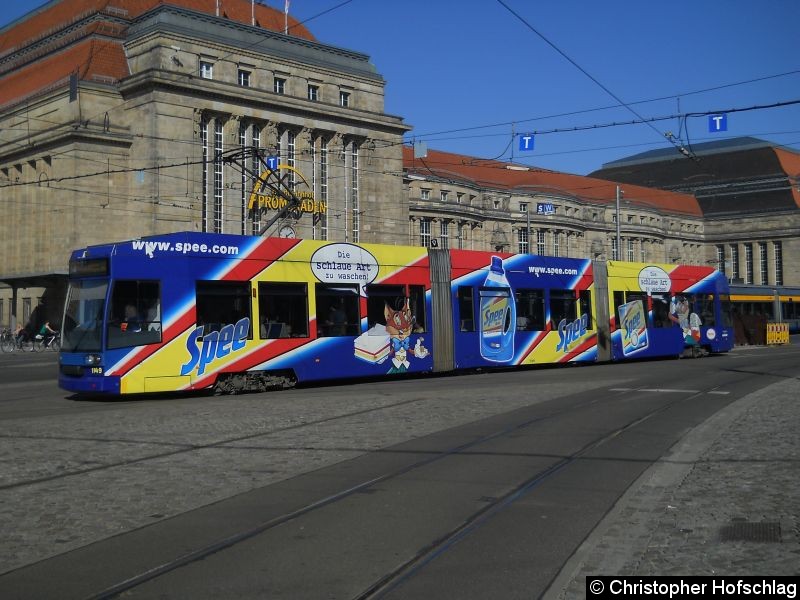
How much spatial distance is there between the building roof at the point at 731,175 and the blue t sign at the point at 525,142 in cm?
7588

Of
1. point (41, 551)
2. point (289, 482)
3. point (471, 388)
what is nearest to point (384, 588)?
point (41, 551)

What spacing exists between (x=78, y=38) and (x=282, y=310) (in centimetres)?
4744

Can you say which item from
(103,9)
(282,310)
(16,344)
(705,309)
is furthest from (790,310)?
(282,310)

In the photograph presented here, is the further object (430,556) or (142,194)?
(142,194)

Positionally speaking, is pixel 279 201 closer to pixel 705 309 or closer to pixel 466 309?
pixel 705 309

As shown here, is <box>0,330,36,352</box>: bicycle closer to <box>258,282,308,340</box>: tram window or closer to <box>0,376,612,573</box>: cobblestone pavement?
<box>258,282,308,340</box>: tram window

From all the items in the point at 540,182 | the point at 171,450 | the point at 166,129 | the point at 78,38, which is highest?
the point at 78,38

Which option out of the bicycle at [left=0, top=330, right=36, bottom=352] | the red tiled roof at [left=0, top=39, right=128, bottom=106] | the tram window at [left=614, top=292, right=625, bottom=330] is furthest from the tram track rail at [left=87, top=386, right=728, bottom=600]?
the red tiled roof at [left=0, top=39, right=128, bottom=106]

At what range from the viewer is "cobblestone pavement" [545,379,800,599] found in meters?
5.65

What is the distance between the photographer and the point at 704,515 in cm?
714

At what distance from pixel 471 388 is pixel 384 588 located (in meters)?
14.5

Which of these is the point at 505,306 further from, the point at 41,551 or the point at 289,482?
the point at 41,551

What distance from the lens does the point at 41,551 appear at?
21.3 feet

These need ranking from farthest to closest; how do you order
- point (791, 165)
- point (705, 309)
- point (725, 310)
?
point (791, 165) < point (725, 310) < point (705, 309)
